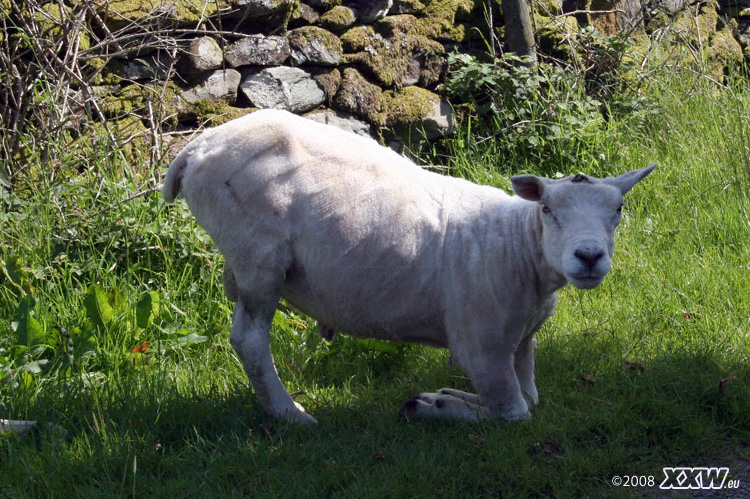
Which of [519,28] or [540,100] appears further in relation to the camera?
[519,28]

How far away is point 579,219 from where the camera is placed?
325cm

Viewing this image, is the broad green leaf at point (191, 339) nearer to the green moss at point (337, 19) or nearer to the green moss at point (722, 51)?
the green moss at point (337, 19)

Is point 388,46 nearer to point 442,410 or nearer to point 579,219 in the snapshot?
point 579,219

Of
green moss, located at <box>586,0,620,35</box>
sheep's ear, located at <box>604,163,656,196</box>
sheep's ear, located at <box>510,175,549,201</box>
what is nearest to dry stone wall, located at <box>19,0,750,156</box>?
green moss, located at <box>586,0,620,35</box>

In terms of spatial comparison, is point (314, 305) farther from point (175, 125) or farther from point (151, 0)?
point (151, 0)

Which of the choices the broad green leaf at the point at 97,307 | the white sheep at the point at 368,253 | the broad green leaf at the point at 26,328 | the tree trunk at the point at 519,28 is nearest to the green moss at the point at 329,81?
the tree trunk at the point at 519,28

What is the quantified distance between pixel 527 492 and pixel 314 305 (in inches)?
52.4

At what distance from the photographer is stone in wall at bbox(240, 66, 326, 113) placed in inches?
231

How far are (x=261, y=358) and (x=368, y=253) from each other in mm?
743

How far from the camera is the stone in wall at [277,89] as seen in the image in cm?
586

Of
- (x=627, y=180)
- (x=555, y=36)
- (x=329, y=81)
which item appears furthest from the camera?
(x=555, y=36)

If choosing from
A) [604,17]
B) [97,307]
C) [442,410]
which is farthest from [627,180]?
[604,17]

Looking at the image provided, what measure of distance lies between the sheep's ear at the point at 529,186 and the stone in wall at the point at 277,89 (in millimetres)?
2851

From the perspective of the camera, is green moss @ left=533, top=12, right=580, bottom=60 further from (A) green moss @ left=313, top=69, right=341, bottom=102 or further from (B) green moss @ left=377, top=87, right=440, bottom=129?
(A) green moss @ left=313, top=69, right=341, bottom=102
